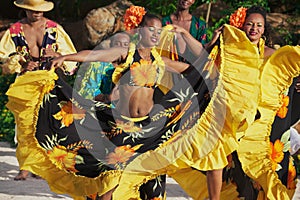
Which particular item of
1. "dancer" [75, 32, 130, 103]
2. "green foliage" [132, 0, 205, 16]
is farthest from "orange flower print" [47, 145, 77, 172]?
"green foliage" [132, 0, 205, 16]

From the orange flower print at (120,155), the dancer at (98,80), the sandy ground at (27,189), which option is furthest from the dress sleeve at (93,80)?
the orange flower print at (120,155)

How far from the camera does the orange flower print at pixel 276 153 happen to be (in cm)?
555

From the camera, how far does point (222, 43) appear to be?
5.48 meters

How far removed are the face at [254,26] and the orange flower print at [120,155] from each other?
1290 millimetres

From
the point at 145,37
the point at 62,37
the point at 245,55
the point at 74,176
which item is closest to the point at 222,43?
the point at 245,55

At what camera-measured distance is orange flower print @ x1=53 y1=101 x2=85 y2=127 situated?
5.46 meters

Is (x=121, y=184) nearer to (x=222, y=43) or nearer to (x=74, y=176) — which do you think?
(x=74, y=176)

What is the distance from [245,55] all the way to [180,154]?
846mm

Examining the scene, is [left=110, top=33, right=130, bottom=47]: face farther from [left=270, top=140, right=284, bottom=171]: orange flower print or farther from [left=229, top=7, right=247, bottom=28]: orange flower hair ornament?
[left=270, top=140, right=284, bottom=171]: orange flower print

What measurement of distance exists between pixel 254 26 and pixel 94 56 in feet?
4.18

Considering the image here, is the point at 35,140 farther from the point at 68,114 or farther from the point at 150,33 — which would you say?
the point at 150,33

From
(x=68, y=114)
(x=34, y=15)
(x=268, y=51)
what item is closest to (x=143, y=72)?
(x=68, y=114)

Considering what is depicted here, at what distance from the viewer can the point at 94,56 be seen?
211 inches

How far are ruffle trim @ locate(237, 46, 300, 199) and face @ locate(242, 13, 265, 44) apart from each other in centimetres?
30
